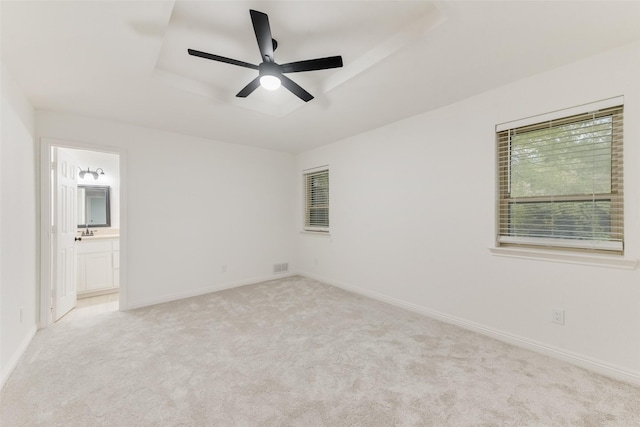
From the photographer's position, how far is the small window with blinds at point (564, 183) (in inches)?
79.0

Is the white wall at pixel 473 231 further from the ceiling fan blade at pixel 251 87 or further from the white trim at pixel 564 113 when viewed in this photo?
the ceiling fan blade at pixel 251 87

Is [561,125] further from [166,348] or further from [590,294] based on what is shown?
[166,348]

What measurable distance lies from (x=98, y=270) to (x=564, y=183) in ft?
19.3

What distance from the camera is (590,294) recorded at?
2053mm

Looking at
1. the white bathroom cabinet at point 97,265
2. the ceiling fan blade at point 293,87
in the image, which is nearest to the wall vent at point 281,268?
the white bathroom cabinet at point 97,265

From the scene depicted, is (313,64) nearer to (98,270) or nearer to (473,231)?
(473,231)

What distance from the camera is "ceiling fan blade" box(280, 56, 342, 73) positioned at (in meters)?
1.84

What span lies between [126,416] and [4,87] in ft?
8.34

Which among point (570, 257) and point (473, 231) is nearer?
point (570, 257)

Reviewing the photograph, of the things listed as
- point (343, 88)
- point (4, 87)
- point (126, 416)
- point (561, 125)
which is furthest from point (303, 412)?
point (4, 87)

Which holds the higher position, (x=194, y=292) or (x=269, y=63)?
(x=269, y=63)

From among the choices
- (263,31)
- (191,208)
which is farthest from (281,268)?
(263,31)

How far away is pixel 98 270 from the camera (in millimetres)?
4070

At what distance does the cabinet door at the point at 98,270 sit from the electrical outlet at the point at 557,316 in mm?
5601
